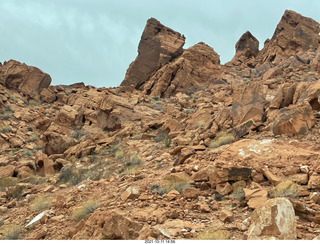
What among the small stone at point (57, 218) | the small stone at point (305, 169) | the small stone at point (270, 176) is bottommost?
the small stone at point (57, 218)

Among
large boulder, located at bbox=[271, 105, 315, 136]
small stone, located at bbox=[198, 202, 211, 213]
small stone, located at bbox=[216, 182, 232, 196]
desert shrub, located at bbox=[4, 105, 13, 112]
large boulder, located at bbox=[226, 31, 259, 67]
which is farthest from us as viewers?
large boulder, located at bbox=[226, 31, 259, 67]

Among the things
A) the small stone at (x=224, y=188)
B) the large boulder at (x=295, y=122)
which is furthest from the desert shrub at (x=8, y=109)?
the small stone at (x=224, y=188)

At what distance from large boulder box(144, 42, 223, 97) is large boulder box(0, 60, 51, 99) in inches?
474

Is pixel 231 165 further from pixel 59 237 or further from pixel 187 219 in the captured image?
pixel 59 237

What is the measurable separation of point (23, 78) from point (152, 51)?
634 inches

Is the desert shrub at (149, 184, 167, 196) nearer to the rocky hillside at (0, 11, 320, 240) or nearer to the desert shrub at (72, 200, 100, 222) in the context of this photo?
the rocky hillside at (0, 11, 320, 240)

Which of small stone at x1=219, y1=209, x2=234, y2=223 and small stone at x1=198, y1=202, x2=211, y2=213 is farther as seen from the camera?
small stone at x1=198, y1=202, x2=211, y2=213

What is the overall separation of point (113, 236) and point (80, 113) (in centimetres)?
1765

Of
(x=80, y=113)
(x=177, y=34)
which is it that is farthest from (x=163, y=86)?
(x=80, y=113)

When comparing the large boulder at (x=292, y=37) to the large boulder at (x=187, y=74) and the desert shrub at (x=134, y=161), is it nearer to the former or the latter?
the large boulder at (x=187, y=74)

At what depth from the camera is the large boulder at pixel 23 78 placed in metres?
30.5

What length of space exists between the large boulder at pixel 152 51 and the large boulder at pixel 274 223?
3334cm

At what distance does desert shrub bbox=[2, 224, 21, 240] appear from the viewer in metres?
6.89

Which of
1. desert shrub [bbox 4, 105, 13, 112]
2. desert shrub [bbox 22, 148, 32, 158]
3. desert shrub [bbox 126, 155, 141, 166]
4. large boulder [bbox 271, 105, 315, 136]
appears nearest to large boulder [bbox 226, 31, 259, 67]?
desert shrub [bbox 4, 105, 13, 112]
